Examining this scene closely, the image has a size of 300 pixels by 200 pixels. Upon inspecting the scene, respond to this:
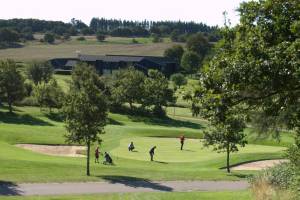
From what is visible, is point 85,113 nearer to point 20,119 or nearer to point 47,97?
point 20,119

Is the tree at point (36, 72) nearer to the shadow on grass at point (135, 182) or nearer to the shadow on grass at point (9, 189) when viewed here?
the shadow on grass at point (135, 182)

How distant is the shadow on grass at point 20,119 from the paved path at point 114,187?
41.6 m

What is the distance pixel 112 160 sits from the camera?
45.4 metres

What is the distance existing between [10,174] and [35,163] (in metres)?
4.40

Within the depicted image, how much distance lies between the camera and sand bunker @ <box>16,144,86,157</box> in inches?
1960

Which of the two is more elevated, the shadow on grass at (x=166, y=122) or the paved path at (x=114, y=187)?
the paved path at (x=114, y=187)

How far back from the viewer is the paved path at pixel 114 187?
30016 millimetres

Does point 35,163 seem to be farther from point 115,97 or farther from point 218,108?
point 115,97

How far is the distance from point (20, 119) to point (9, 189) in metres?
47.7

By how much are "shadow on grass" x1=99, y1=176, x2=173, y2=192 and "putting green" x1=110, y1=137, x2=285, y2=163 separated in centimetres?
1169

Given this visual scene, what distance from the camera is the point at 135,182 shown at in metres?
33.7

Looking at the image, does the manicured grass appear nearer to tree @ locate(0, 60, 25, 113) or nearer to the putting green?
the putting green

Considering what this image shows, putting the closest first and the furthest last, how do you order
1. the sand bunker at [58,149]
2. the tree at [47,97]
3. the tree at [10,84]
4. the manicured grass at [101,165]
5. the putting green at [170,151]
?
the manicured grass at [101,165] < the putting green at [170,151] < the sand bunker at [58,149] < the tree at [10,84] < the tree at [47,97]

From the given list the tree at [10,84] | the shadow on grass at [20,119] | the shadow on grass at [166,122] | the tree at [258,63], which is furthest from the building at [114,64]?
the tree at [258,63]
